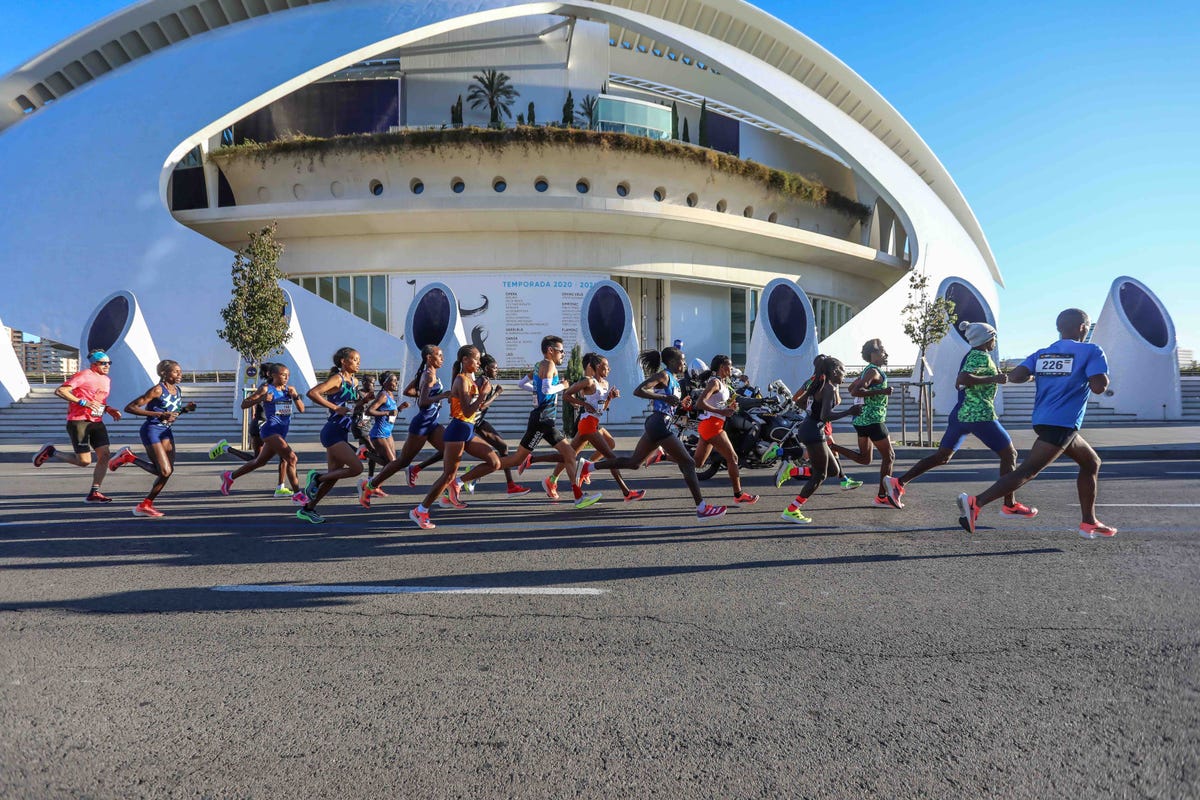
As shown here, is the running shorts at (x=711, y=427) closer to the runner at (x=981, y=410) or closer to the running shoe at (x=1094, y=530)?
the runner at (x=981, y=410)

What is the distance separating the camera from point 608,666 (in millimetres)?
3121

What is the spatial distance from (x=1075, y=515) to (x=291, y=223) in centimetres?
3104

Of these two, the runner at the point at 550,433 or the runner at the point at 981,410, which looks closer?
the runner at the point at 981,410

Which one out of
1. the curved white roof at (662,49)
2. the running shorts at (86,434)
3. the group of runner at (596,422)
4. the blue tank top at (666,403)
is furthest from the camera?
the curved white roof at (662,49)

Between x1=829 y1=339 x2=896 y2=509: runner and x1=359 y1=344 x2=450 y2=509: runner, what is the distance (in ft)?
14.0

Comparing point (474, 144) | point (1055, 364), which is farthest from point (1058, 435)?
point (474, 144)

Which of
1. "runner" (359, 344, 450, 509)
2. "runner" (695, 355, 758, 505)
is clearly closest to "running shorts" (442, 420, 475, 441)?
"runner" (359, 344, 450, 509)

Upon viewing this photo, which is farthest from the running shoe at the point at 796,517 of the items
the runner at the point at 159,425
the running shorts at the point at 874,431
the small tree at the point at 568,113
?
the small tree at the point at 568,113

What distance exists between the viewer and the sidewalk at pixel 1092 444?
12.6 m

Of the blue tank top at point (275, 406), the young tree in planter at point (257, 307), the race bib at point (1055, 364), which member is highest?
the young tree in planter at point (257, 307)

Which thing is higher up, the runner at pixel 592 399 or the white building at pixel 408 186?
the white building at pixel 408 186

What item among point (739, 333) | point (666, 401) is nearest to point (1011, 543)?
point (666, 401)

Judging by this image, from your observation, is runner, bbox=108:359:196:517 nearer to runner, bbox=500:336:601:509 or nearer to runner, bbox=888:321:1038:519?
runner, bbox=500:336:601:509

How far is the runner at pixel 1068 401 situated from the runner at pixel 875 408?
1.88m
